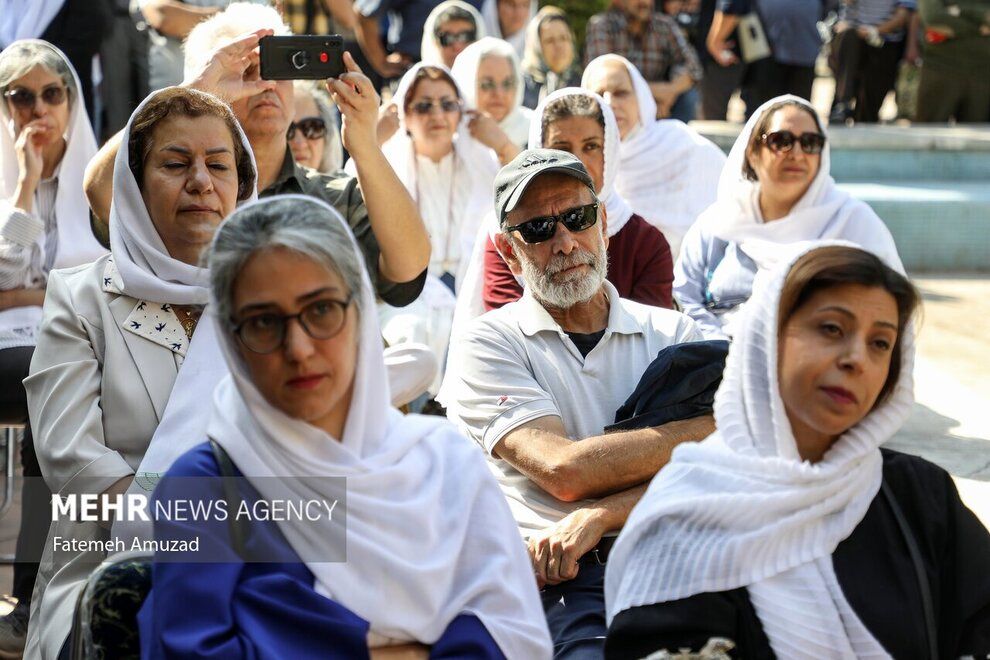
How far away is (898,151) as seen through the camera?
10750 millimetres

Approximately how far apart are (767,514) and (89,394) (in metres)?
1.54

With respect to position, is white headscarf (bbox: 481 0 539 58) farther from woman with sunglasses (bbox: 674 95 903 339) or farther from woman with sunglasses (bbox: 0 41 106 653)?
woman with sunglasses (bbox: 0 41 106 653)

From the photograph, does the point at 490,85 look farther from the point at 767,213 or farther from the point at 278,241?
the point at 278,241

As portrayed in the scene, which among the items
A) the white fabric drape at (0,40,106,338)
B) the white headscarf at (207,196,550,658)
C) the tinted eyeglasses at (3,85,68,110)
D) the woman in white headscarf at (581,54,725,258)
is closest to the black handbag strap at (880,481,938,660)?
the white headscarf at (207,196,550,658)

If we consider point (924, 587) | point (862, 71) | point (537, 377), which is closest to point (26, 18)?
point (537, 377)

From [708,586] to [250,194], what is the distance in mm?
1655

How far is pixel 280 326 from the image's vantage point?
7.68ft

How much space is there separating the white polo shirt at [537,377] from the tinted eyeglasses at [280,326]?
95 centimetres

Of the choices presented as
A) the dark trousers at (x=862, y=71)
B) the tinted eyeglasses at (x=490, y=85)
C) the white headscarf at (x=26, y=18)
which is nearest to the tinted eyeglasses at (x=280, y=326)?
the white headscarf at (x=26, y=18)

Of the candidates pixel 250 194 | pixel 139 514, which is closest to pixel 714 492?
pixel 139 514

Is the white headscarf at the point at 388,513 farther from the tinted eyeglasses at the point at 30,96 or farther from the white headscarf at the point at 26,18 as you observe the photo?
the white headscarf at the point at 26,18

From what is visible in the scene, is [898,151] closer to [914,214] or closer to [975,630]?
[914,214]

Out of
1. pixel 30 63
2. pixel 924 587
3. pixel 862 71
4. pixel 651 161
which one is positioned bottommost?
pixel 924 587

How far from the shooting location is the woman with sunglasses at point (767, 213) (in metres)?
5.39
